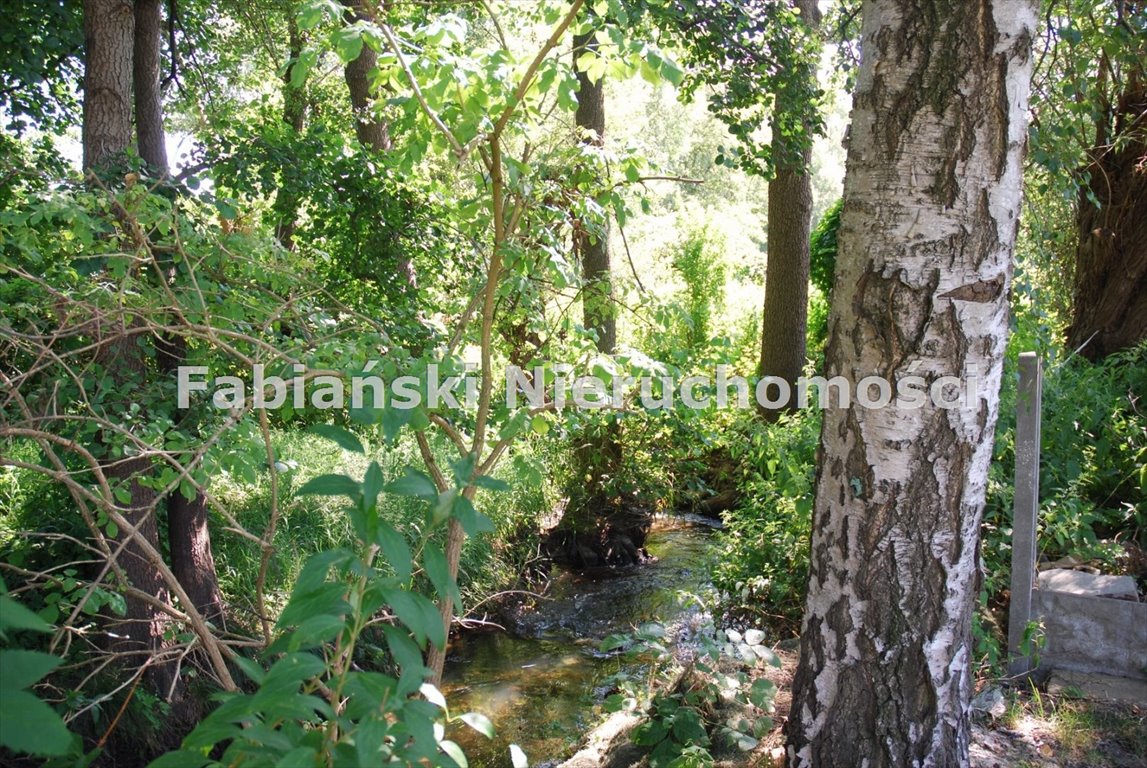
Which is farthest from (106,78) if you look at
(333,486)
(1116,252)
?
(1116,252)

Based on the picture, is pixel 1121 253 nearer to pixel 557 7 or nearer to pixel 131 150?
pixel 557 7

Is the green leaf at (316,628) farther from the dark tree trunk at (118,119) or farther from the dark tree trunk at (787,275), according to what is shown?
the dark tree trunk at (787,275)

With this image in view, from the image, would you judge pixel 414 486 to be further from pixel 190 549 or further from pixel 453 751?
pixel 190 549

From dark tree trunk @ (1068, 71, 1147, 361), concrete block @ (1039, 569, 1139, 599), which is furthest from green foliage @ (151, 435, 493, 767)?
dark tree trunk @ (1068, 71, 1147, 361)

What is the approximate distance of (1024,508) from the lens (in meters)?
3.59

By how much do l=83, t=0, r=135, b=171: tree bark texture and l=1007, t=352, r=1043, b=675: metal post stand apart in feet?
15.0

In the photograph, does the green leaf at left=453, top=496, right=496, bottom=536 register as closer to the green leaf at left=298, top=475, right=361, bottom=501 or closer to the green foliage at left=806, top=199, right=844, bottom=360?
the green leaf at left=298, top=475, right=361, bottom=501

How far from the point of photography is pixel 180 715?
4.70 meters

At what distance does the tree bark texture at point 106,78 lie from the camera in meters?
4.59

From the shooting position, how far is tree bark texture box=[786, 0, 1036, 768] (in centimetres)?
224

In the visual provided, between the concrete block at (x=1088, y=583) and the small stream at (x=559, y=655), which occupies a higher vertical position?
the concrete block at (x=1088, y=583)

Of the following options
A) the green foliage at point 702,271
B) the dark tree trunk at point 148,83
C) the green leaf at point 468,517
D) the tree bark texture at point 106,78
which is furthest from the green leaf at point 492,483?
the green foliage at point 702,271

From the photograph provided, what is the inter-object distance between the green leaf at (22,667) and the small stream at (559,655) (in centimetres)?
342

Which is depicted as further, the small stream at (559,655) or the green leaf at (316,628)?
the small stream at (559,655)
